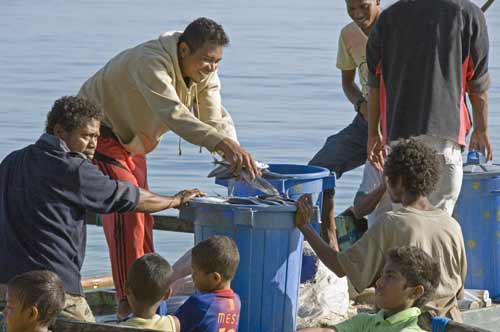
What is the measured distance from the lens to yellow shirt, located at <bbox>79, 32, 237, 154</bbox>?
738 cm

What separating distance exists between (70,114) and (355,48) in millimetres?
3279

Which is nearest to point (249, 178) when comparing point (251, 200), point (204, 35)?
point (251, 200)

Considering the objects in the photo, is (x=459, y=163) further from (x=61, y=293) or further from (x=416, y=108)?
(x=61, y=293)

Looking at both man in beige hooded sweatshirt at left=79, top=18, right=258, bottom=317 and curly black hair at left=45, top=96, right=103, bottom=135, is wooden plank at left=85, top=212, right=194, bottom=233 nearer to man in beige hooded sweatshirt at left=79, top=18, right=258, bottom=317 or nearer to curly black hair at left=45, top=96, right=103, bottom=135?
man in beige hooded sweatshirt at left=79, top=18, right=258, bottom=317

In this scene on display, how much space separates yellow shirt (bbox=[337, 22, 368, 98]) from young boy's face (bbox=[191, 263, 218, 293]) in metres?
3.05

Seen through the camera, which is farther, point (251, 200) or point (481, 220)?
point (481, 220)

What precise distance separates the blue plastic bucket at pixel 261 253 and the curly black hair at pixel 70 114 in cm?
85

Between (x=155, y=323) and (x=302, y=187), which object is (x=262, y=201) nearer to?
(x=302, y=187)

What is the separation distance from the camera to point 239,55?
27.7 meters

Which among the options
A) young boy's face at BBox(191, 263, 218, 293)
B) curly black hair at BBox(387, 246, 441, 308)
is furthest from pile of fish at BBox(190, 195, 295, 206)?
curly black hair at BBox(387, 246, 441, 308)

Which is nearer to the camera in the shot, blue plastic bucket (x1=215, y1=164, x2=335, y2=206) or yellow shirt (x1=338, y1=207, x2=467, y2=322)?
yellow shirt (x1=338, y1=207, x2=467, y2=322)

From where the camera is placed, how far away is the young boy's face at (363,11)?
28.8ft

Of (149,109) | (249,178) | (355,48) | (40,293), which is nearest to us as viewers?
(40,293)

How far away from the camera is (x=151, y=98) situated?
7.43 m
